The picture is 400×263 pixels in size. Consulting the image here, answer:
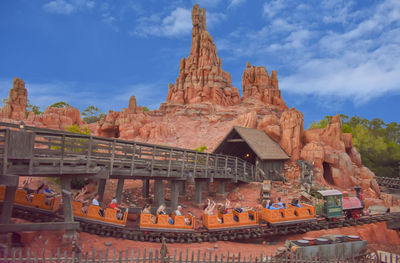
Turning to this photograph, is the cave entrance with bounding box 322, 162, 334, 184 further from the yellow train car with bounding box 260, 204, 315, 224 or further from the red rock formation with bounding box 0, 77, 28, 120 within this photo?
the red rock formation with bounding box 0, 77, 28, 120

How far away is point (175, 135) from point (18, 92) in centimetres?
2798

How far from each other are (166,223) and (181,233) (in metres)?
1.16

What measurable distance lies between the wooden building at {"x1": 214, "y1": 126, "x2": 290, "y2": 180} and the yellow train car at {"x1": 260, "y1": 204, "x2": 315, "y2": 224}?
7330 mm

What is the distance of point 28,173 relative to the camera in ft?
28.7

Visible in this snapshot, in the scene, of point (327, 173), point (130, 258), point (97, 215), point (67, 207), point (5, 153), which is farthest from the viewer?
point (327, 173)

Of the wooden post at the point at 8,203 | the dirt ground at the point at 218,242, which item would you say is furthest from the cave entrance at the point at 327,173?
the wooden post at the point at 8,203

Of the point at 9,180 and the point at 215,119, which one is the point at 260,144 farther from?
the point at 215,119

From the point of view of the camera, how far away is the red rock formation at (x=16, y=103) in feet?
138

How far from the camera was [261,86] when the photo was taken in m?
64.5

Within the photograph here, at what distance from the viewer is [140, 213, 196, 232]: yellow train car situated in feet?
38.1

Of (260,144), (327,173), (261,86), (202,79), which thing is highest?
(261,86)

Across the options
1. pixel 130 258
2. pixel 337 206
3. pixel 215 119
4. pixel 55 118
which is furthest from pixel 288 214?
pixel 55 118

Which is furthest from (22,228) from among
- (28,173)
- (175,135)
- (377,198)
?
(175,135)

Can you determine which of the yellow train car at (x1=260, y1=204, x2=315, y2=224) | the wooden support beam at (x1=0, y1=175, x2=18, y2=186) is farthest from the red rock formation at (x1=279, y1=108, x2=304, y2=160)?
the wooden support beam at (x1=0, y1=175, x2=18, y2=186)
